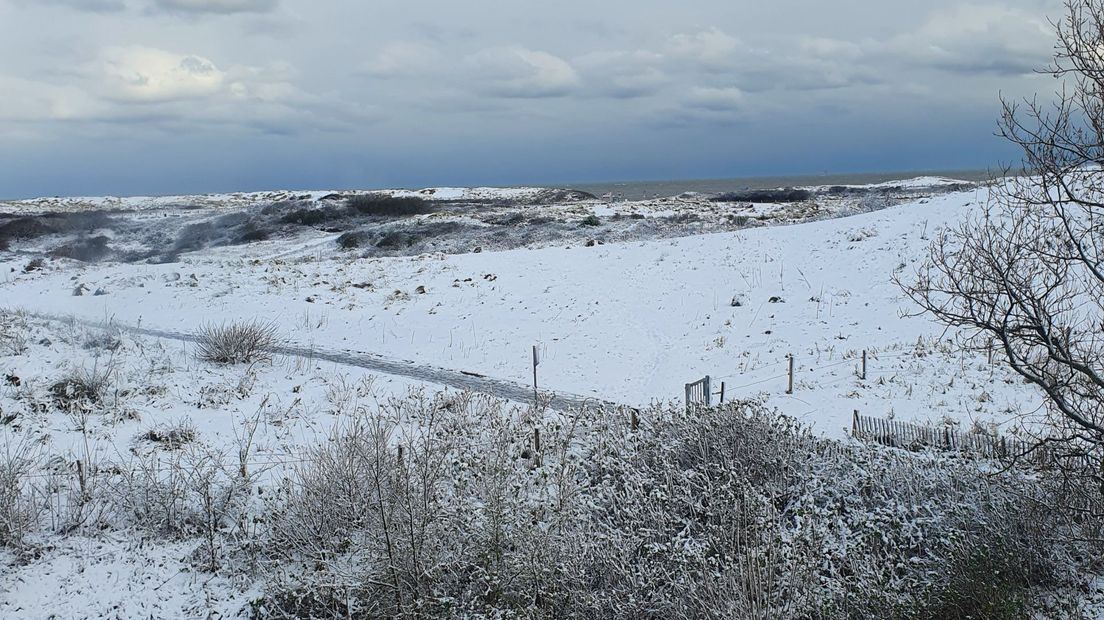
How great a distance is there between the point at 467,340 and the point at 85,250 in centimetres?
3259

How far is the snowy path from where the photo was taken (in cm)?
1552

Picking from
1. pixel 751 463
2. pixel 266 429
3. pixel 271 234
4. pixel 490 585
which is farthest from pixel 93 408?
pixel 271 234

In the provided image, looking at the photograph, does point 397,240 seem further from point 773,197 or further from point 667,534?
point 773,197

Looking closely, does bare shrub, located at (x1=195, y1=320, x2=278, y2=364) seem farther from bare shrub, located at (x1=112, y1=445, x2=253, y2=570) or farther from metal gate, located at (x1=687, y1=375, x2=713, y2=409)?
metal gate, located at (x1=687, y1=375, x2=713, y2=409)

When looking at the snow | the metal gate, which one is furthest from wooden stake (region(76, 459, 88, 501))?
the snow

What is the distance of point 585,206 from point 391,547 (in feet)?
179

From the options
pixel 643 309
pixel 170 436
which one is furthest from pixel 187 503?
pixel 643 309

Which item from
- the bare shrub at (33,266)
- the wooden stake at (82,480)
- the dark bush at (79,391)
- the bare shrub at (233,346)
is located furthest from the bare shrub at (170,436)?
the bare shrub at (33,266)

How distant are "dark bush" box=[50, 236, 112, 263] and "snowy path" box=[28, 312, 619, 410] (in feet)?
74.7

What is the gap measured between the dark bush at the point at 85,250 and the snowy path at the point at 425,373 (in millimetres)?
22755

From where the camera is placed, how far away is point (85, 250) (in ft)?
140

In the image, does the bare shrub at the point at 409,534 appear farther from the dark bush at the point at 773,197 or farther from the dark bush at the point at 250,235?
the dark bush at the point at 773,197

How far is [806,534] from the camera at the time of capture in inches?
365

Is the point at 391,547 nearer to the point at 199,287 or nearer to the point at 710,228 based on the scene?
the point at 199,287
